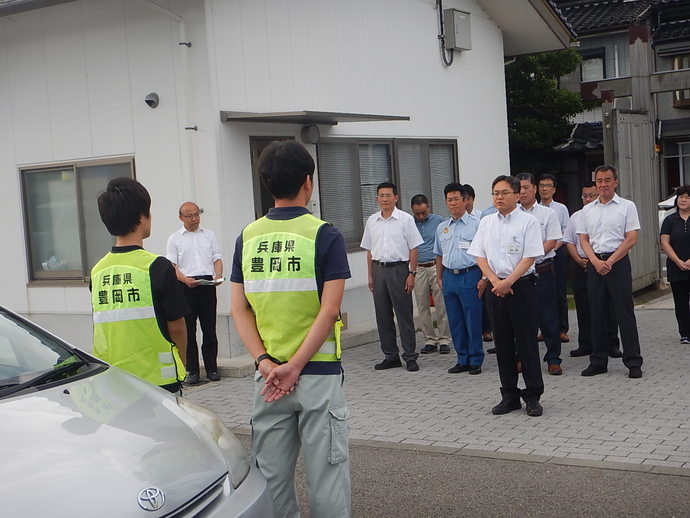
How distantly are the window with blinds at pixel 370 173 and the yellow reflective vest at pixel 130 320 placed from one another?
24.1 feet

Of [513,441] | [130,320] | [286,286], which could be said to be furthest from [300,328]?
[513,441]

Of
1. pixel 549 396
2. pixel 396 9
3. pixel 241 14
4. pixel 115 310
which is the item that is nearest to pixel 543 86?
pixel 396 9

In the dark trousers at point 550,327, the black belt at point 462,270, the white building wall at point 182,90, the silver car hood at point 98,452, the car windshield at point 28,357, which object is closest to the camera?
the silver car hood at point 98,452

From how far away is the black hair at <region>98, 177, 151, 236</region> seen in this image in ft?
15.2

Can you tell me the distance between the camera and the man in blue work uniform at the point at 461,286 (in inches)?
381

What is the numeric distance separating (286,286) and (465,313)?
6.05 m

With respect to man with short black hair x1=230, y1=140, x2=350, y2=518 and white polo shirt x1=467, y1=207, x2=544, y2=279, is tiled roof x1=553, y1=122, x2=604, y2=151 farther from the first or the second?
man with short black hair x1=230, y1=140, x2=350, y2=518

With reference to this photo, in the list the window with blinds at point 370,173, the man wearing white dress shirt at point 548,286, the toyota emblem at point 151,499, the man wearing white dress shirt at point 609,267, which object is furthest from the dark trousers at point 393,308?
the toyota emblem at point 151,499

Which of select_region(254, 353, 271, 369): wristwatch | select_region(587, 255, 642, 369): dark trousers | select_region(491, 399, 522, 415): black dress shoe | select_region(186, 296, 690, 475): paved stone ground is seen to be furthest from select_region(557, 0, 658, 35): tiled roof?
select_region(254, 353, 271, 369): wristwatch

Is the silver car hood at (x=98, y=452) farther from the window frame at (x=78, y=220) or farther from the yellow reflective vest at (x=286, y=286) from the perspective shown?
the window frame at (x=78, y=220)

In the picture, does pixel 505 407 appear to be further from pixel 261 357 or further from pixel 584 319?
pixel 261 357

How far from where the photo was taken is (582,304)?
10.4 metres

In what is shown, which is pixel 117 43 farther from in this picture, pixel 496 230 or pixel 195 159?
pixel 496 230

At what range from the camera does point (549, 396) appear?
27.6 feet
